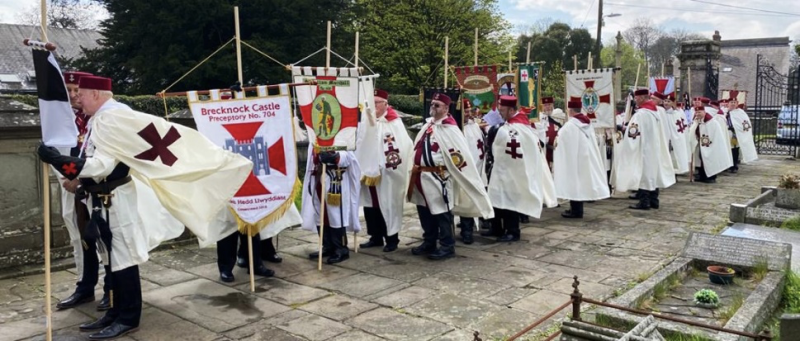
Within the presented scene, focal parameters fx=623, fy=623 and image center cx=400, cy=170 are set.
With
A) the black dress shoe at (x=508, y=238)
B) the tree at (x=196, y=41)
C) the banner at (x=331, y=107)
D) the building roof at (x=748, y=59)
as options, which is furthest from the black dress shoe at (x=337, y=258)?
the building roof at (x=748, y=59)

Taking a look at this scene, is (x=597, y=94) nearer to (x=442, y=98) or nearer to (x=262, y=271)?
(x=442, y=98)

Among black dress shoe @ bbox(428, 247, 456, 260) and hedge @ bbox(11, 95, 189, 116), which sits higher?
hedge @ bbox(11, 95, 189, 116)

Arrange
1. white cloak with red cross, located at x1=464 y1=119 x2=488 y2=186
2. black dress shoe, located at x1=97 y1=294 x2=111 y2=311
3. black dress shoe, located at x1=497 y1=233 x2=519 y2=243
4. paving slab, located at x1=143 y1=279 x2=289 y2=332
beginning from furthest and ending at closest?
white cloak with red cross, located at x1=464 y1=119 x2=488 y2=186 → black dress shoe, located at x1=497 y1=233 x2=519 y2=243 → black dress shoe, located at x1=97 y1=294 x2=111 y2=311 → paving slab, located at x1=143 y1=279 x2=289 y2=332

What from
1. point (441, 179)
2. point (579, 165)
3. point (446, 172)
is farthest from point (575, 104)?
point (441, 179)

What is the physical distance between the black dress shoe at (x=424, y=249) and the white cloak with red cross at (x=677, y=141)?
6104 millimetres

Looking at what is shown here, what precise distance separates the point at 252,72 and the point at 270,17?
190cm

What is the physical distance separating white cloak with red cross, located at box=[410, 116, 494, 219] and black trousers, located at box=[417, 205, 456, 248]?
0.38 ft

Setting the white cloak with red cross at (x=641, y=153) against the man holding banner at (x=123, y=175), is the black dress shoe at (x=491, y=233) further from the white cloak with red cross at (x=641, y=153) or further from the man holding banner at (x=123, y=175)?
the man holding banner at (x=123, y=175)

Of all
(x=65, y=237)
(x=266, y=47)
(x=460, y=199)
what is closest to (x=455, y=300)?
(x=460, y=199)

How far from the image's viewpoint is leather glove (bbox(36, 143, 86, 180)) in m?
3.83

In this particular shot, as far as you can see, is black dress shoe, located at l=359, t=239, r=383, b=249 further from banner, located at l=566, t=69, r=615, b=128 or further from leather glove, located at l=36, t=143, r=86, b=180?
banner, located at l=566, t=69, r=615, b=128

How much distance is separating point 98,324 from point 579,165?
6.43 metres

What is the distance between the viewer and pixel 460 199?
6.71m

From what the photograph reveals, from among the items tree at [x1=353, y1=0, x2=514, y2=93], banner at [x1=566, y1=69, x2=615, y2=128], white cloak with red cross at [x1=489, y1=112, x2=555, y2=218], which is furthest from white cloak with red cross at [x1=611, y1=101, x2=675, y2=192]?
tree at [x1=353, y1=0, x2=514, y2=93]
